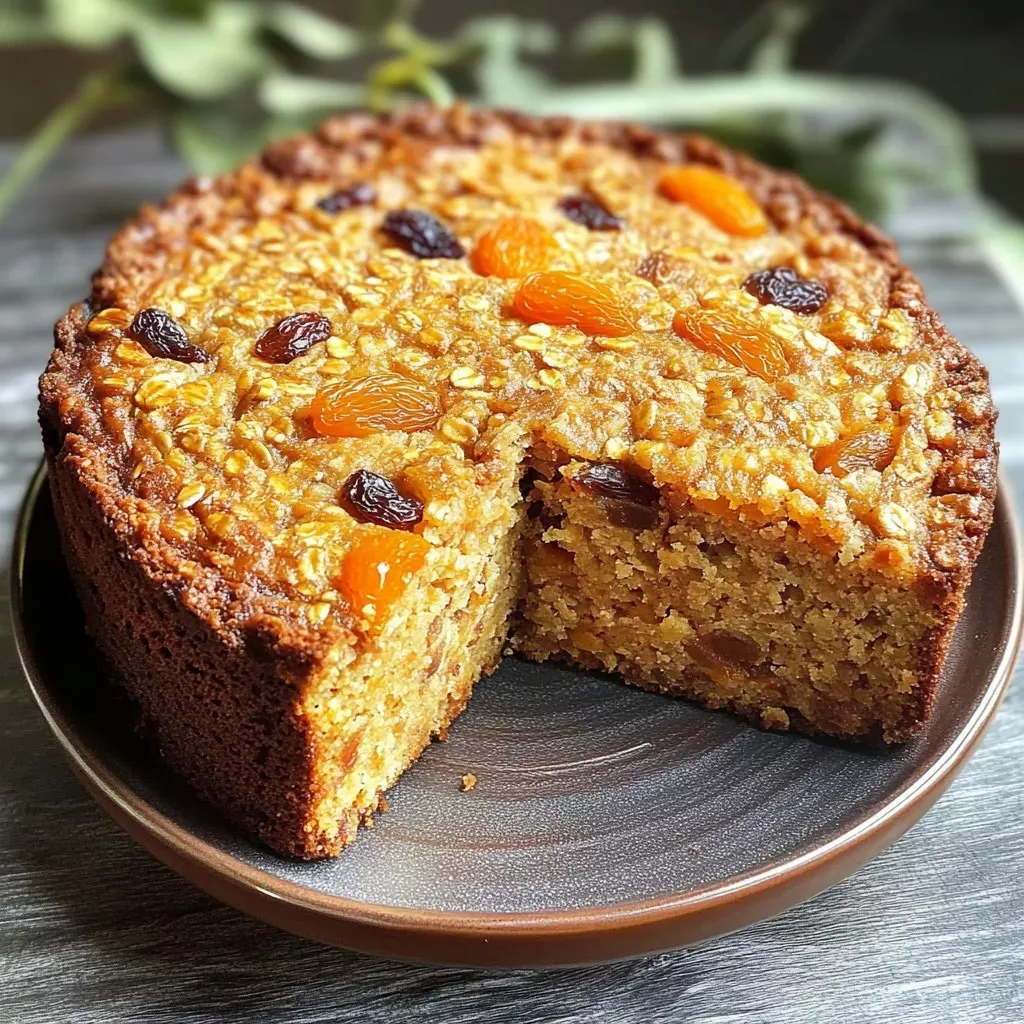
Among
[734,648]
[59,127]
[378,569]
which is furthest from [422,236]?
[59,127]

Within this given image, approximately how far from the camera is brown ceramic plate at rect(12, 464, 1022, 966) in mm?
1985

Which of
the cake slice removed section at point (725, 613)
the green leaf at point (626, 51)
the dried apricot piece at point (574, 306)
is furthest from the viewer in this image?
the green leaf at point (626, 51)

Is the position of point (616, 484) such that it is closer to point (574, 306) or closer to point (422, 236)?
→ point (574, 306)

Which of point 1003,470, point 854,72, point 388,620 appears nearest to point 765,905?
point 388,620

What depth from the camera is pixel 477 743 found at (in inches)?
95.8

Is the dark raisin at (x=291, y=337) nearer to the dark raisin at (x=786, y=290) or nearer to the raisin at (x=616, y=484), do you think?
the raisin at (x=616, y=484)

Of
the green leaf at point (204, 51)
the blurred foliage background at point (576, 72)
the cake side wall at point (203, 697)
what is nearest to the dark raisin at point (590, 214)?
the blurred foliage background at point (576, 72)

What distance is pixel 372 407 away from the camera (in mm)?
2365

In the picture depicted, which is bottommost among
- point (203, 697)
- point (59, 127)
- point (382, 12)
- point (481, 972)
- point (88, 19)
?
point (481, 972)

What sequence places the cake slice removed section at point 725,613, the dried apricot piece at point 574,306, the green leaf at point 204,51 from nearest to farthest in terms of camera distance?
the cake slice removed section at point 725,613 < the dried apricot piece at point 574,306 < the green leaf at point 204,51

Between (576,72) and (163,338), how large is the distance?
3250mm

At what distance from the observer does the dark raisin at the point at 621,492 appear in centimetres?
235

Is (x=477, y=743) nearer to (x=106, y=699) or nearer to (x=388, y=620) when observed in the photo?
(x=388, y=620)

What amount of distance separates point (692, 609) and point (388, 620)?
741mm
